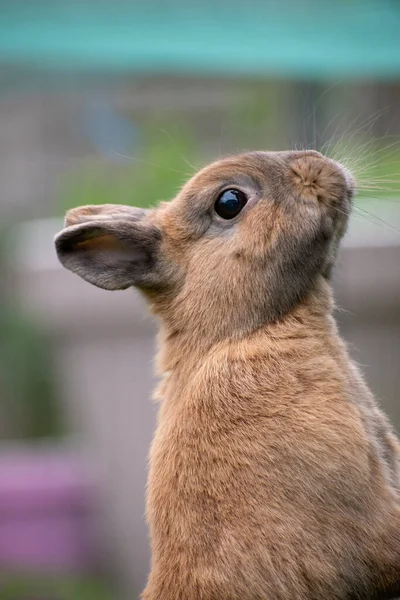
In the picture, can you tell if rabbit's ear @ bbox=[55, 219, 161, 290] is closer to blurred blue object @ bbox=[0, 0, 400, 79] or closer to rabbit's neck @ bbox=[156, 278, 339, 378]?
rabbit's neck @ bbox=[156, 278, 339, 378]

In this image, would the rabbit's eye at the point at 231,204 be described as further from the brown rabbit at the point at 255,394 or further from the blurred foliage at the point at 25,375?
the blurred foliage at the point at 25,375

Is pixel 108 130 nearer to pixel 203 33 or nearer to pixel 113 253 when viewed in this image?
pixel 203 33

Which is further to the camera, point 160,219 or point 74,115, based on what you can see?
point 74,115

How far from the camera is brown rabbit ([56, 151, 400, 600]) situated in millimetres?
3426

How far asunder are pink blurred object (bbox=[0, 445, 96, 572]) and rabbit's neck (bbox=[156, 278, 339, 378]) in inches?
203

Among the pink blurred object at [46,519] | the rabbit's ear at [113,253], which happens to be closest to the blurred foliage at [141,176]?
the pink blurred object at [46,519]

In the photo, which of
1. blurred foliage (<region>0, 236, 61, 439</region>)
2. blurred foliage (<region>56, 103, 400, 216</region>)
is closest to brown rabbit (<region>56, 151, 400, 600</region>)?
blurred foliage (<region>56, 103, 400, 216</region>)

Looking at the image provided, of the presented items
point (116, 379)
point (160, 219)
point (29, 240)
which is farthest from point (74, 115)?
point (160, 219)

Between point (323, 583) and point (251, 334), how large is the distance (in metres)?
0.88

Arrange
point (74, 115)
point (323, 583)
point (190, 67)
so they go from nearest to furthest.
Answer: point (323, 583) < point (190, 67) < point (74, 115)

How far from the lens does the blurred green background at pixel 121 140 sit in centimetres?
698

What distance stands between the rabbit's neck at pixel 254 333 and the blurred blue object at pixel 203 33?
10.4 ft

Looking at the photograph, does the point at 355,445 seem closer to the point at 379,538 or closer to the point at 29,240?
the point at 379,538

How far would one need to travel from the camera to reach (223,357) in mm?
3828
